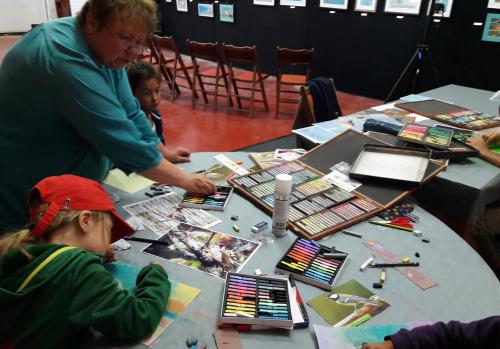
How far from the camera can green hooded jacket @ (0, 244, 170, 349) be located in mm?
892

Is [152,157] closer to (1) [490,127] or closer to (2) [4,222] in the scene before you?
(2) [4,222]

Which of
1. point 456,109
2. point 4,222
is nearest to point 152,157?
point 4,222

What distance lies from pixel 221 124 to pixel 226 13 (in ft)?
12.0

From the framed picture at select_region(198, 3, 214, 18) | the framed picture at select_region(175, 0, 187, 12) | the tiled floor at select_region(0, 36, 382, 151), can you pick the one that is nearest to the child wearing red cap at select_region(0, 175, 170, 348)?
the tiled floor at select_region(0, 36, 382, 151)

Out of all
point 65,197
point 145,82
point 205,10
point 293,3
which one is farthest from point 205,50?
point 65,197

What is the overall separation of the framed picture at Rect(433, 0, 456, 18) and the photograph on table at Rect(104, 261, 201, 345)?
17.1 feet

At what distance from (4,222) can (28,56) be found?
64 centimetres

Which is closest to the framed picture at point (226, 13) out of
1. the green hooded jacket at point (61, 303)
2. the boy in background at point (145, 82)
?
the boy in background at point (145, 82)

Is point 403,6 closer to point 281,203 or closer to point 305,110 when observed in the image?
point 305,110

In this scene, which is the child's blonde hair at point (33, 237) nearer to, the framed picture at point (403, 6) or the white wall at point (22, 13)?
the framed picture at point (403, 6)

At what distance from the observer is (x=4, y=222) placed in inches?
59.8

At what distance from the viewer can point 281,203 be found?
1.38 m

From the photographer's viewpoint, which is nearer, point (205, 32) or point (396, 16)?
point (396, 16)

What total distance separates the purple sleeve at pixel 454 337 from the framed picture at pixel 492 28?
198 inches
